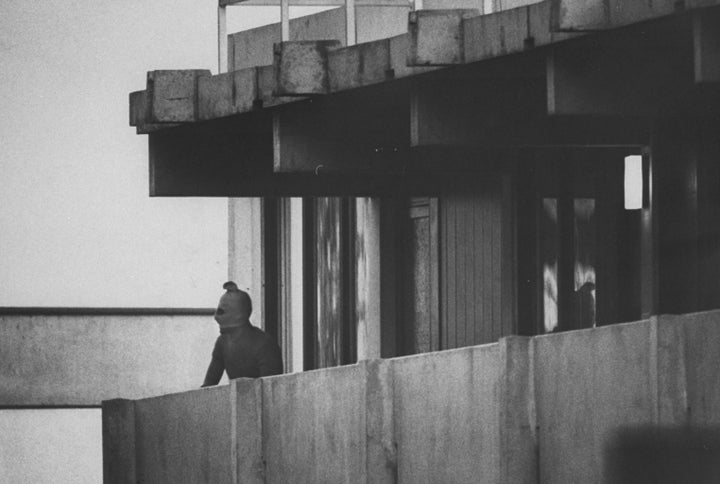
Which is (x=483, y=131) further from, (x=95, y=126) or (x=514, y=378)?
(x=95, y=126)

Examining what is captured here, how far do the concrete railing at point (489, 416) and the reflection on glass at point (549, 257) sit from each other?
2.61m

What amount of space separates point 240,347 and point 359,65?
3634mm

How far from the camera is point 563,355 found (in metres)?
12.3

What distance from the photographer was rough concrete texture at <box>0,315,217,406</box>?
3231cm

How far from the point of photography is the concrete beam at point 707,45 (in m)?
12.0

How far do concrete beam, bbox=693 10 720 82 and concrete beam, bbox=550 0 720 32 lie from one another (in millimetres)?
424

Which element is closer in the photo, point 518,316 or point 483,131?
point 483,131

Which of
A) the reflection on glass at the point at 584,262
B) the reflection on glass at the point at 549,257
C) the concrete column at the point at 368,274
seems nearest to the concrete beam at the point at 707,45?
the reflection on glass at the point at 584,262

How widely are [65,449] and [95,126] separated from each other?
15.6 feet

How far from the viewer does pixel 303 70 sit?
16.8 metres

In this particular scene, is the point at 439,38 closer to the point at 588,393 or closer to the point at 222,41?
the point at 588,393

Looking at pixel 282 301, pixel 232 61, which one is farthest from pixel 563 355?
pixel 282 301

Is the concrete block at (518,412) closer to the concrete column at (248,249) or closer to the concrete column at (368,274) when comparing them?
the concrete column at (368,274)

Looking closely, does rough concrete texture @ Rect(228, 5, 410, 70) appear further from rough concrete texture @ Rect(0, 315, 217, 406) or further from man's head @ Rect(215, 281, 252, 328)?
rough concrete texture @ Rect(0, 315, 217, 406)
